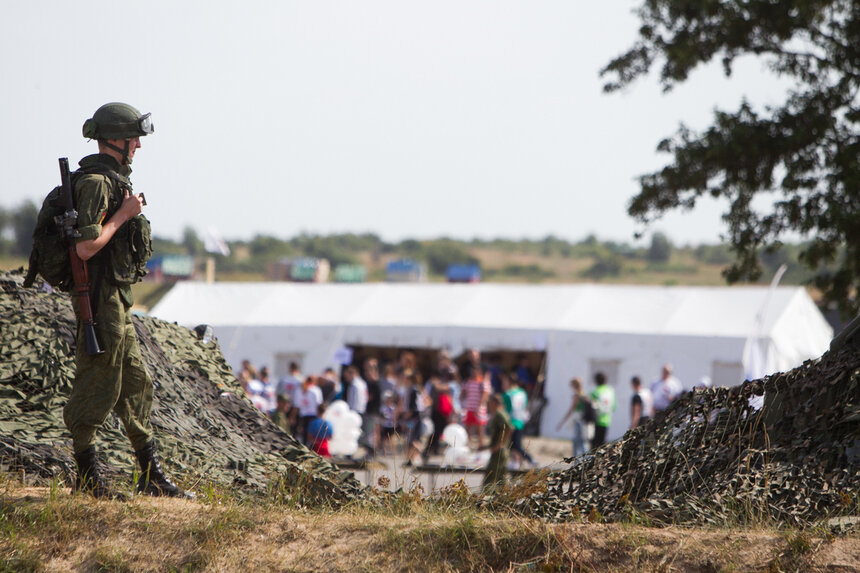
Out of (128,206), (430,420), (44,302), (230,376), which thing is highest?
(128,206)

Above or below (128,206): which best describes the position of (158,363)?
below

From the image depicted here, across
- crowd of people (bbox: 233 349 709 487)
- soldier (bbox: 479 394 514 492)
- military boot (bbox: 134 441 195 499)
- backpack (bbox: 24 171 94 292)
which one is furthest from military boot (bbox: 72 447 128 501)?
crowd of people (bbox: 233 349 709 487)

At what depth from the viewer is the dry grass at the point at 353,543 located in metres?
4.05

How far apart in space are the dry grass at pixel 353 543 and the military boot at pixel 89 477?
11 centimetres

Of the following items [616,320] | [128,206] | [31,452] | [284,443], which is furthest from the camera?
[616,320]

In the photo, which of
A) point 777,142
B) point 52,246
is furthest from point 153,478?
point 777,142

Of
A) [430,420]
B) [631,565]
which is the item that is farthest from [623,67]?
[631,565]

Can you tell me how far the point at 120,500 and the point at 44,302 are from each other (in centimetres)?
234

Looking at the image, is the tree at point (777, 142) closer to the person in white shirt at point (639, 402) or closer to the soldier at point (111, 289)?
the person in white shirt at point (639, 402)

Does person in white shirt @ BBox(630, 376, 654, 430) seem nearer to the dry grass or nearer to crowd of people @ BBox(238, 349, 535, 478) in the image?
crowd of people @ BBox(238, 349, 535, 478)

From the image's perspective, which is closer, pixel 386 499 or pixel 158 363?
pixel 386 499

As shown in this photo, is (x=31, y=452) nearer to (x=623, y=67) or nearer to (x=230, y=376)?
(x=230, y=376)

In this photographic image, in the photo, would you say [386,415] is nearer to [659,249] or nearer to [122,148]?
[122,148]

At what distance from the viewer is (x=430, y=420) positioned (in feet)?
55.9
